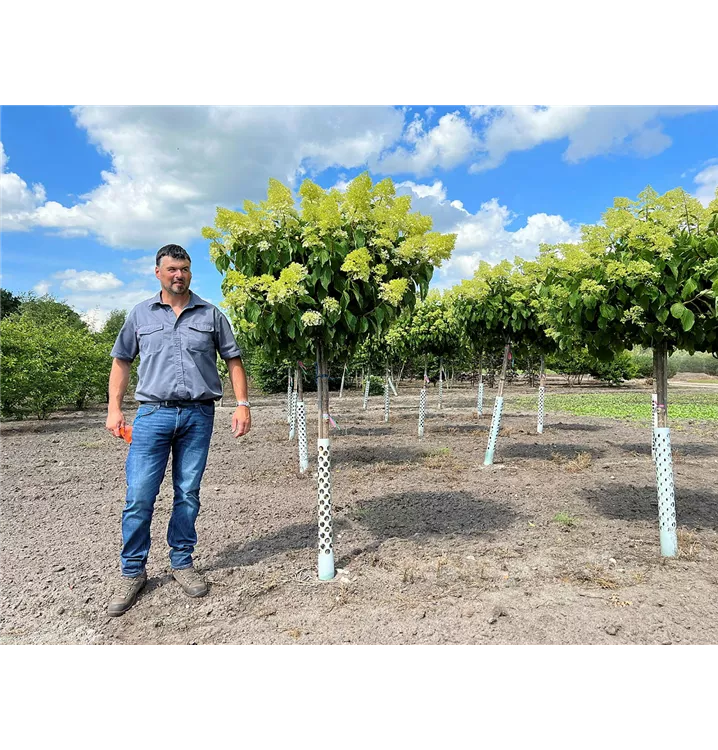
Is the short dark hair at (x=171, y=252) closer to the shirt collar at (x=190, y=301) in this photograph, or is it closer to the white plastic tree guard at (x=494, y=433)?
the shirt collar at (x=190, y=301)

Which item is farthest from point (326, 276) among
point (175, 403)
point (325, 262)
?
point (175, 403)

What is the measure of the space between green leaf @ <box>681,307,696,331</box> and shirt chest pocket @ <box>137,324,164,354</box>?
12.6ft

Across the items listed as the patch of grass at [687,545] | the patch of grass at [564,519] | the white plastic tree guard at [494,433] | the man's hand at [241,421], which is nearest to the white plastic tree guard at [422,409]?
the white plastic tree guard at [494,433]

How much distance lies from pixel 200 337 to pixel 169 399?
1.54 feet

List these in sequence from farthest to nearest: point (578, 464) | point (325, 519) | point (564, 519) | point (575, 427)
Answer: point (575, 427)
point (578, 464)
point (564, 519)
point (325, 519)

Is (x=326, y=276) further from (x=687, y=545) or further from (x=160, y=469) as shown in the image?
(x=687, y=545)

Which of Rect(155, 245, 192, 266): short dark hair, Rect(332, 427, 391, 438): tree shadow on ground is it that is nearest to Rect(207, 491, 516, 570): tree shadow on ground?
Rect(155, 245, 192, 266): short dark hair

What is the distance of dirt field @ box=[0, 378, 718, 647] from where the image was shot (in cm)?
299

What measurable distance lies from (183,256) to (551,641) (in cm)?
335

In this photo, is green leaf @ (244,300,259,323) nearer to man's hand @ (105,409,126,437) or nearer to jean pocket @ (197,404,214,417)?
jean pocket @ (197,404,214,417)

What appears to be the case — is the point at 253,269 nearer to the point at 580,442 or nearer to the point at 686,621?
the point at 686,621

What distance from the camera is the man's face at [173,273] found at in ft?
10.9

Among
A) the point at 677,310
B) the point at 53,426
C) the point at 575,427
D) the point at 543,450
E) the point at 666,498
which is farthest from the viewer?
the point at 53,426

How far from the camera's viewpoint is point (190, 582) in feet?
11.3
